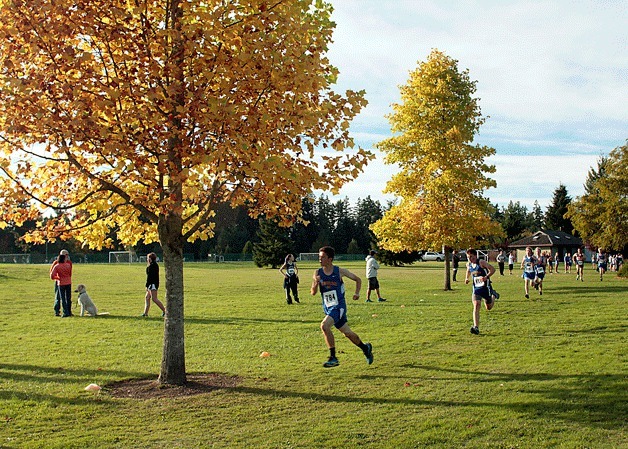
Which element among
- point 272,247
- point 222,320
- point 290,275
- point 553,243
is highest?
point 553,243

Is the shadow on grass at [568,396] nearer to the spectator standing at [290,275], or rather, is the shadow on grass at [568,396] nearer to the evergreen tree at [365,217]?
the spectator standing at [290,275]

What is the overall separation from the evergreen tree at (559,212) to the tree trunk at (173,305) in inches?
3686

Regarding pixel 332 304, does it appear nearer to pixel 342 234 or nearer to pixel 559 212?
pixel 559 212

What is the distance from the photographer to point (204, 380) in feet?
32.4

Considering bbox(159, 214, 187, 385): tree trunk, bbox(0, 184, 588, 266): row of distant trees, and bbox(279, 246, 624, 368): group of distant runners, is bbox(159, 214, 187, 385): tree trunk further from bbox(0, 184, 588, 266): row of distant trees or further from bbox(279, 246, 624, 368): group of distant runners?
bbox(0, 184, 588, 266): row of distant trees

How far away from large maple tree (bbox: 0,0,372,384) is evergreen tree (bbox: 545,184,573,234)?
93.5 m

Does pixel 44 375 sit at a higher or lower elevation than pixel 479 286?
lower

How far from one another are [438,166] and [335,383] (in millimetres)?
20443

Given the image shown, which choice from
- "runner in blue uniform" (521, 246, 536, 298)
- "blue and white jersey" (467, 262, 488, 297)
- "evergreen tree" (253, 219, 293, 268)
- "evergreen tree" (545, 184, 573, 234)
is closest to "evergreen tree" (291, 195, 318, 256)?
"evergreen tree" (545, 184, 573, 234)

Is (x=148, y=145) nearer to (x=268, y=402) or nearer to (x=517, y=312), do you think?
(x=268, y=402)

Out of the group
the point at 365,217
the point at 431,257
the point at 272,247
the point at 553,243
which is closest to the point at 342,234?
the point at 365,217

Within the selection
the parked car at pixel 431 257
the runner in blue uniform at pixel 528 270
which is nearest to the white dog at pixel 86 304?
the runner in blue uniform at pixel 528 270

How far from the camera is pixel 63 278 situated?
19.0m

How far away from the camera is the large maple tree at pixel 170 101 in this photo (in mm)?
8234
